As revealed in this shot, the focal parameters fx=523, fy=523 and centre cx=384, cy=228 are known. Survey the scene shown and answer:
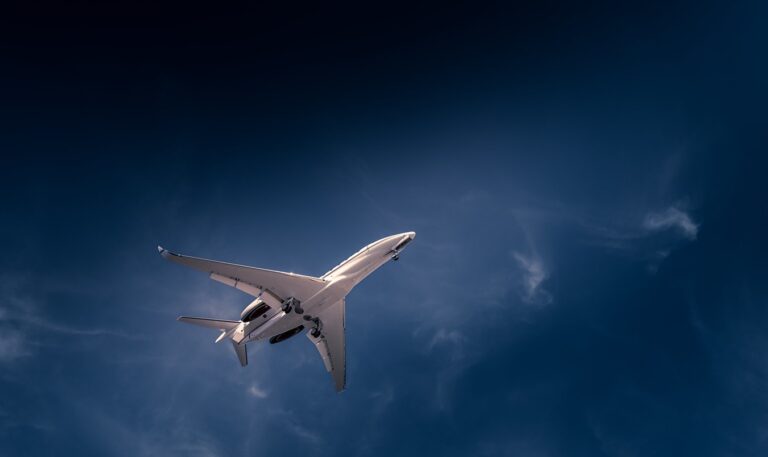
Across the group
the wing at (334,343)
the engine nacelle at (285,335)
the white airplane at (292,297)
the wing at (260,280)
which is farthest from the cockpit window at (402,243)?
the engine nacelle at (285,335)

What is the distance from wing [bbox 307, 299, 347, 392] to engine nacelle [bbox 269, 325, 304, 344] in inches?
141

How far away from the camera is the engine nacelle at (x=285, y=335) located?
262ft

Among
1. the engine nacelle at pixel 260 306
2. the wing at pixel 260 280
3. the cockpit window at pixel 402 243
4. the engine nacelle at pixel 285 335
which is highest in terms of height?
the cockpit window at pixel 402 243

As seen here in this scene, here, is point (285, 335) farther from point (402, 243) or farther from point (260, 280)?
point (402, 243)

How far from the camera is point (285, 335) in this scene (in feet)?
262

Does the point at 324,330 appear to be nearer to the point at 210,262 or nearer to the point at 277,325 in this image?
the point at 277,325

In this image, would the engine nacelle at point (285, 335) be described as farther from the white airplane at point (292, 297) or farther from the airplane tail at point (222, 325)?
the airplane tail at point (222, 325)

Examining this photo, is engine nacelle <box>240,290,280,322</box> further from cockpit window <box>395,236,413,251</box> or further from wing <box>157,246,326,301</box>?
cockpit window <box>395,236,413,251</box>

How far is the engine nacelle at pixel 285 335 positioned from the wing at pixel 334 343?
3583mm

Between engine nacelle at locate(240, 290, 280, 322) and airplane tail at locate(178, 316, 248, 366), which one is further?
airplane tail at locate(178, 316, 248, 366)

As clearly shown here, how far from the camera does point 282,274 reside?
240 feet

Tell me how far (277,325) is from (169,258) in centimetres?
1900

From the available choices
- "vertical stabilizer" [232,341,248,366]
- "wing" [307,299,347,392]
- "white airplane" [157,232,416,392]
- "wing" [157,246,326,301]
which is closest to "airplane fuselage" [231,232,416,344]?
"white airplane" [157,232,416,392]

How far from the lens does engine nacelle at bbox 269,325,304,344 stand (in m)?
79.9
